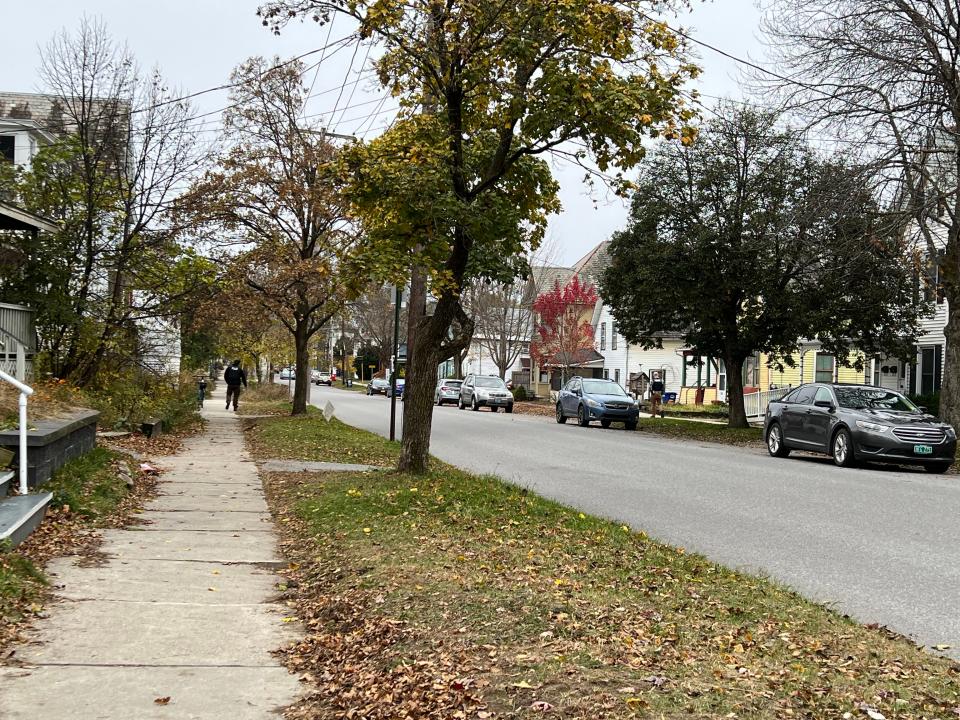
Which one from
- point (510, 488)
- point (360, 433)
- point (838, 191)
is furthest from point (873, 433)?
point (360, 433)

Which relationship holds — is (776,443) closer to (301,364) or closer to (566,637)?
(301,364)

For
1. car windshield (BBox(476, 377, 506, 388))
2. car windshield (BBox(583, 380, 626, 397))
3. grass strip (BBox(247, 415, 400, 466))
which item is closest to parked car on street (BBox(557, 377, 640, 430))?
car windshield (BBox(583, 380, 626, 397))

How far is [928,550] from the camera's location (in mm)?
9258

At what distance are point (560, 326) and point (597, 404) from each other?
77.6ft

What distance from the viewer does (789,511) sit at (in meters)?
11.8

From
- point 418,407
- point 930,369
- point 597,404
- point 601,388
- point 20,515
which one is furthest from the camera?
point 930,369

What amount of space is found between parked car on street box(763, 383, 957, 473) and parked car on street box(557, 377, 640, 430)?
10.3 metres

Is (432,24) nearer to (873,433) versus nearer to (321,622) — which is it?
(321,622)

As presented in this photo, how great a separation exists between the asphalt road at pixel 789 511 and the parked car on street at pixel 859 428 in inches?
17.0

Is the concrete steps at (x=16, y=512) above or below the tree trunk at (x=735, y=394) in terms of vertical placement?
below

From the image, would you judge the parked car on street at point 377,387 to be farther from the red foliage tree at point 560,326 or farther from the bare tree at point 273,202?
the bare tree at point 273,202

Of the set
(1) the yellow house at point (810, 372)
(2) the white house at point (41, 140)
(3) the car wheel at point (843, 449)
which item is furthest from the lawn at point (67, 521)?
(1) the yellow house at point (810, 372)

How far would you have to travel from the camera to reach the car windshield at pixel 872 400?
766 inches

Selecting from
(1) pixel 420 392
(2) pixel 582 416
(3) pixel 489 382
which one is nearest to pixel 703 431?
(2) pixel 582 416
